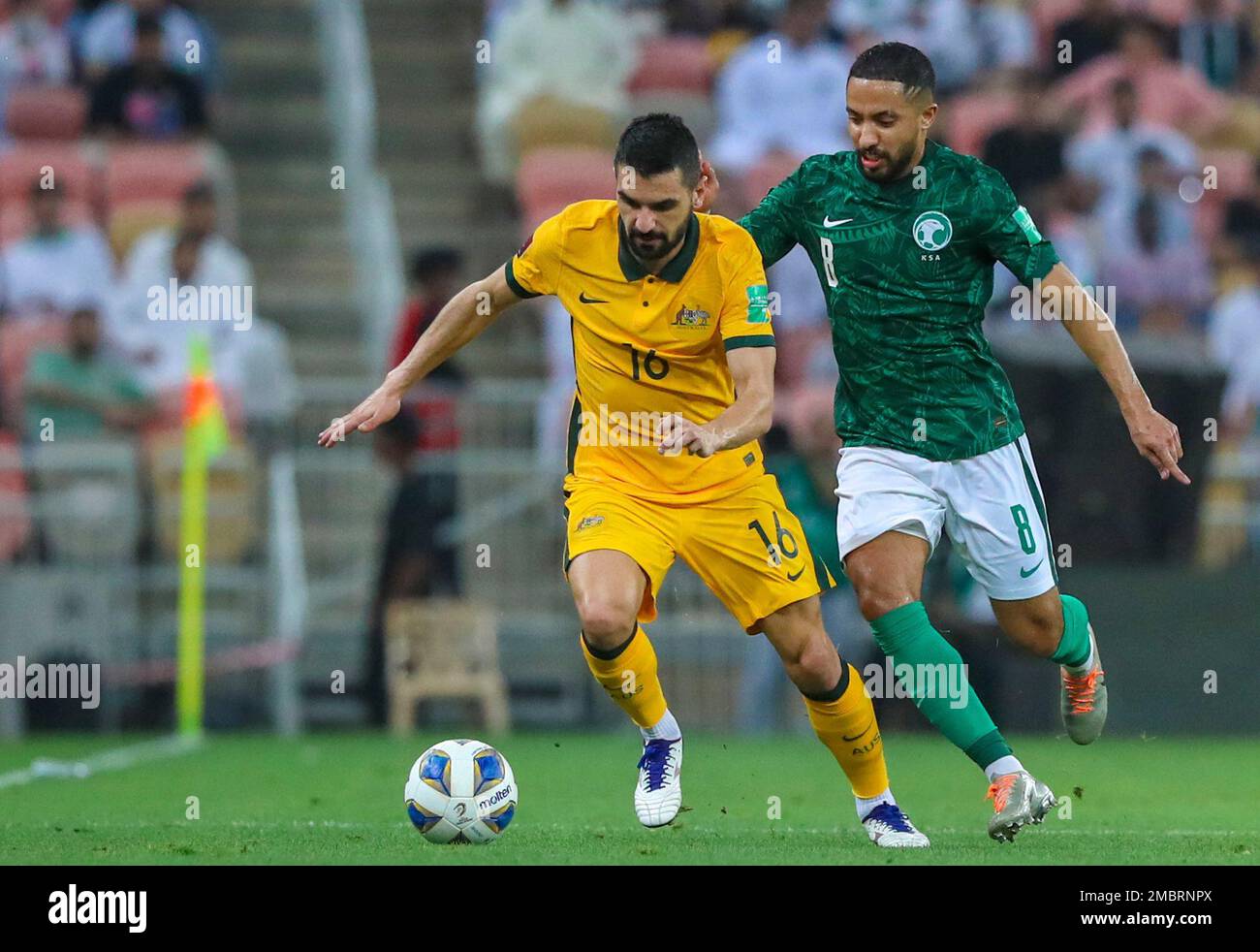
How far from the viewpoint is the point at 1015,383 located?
1510 centimetres

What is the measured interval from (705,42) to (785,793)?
9453 mm

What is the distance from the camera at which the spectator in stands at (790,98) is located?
1739 centimetres

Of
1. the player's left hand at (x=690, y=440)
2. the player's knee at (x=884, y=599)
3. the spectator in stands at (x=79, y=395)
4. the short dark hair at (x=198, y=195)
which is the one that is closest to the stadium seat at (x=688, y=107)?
the short dark hair at (x=198, y=195)

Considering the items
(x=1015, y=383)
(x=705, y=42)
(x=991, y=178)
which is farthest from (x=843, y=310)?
(x=705, y=42)

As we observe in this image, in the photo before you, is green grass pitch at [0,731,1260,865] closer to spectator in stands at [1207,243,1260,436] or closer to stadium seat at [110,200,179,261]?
spectator in stands at [1207,243,1260,436]

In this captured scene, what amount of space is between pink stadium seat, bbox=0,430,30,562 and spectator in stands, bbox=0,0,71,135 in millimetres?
4771

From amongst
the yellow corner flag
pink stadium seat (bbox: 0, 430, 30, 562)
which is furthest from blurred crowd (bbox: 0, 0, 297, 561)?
the yellow corner flag

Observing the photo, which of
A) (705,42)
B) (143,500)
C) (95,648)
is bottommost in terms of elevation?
(95,648)

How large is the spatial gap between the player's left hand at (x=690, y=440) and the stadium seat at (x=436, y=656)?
7.65 m

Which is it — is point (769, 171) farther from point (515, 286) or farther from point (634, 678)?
point (634, 678)

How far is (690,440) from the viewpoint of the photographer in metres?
7.40

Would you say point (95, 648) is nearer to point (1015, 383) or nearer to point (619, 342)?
point (1015, 383)
